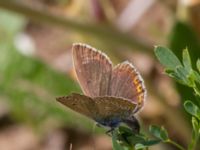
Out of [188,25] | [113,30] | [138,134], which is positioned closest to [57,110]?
[113,30]

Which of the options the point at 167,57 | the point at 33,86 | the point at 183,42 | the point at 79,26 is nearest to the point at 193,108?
the point at 167,57

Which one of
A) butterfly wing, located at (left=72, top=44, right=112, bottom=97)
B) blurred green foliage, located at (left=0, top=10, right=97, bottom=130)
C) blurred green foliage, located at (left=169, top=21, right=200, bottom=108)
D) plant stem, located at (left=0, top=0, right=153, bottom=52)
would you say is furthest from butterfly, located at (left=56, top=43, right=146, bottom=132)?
blurred green foliage, located at (left=0, top=10, right=97, bottom=130)

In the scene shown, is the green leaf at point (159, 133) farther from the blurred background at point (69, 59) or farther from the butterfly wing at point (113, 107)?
the blurred background at point (69, 59)

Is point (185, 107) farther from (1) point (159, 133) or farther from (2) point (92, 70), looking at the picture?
(2) point (92, 70)

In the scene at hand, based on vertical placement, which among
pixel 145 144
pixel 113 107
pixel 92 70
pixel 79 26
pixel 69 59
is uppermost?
pixel 69 59

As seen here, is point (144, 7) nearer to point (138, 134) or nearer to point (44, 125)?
point (44, 125)
